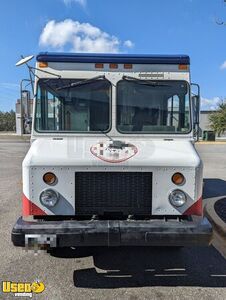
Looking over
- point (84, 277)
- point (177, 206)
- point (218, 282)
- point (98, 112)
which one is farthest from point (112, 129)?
point (218, 282)

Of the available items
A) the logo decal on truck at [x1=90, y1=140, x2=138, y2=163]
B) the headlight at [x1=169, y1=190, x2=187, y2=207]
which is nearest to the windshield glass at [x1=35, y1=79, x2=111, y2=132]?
the logo decal on truck at [x1=90, y1=140, x2=138, y2=163]

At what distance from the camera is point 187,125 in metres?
5.11

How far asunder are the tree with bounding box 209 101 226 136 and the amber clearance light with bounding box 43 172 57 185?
51.4 meters

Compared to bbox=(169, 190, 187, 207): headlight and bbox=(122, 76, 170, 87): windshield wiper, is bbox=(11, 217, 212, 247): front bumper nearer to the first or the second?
bbox=(169, 190, 187, 207): headlight

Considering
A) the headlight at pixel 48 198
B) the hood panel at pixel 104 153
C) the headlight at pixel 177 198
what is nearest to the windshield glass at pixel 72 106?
the hood panel at pixel 104 153

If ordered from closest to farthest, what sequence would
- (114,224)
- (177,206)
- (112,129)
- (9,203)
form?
(114,224), (177,206), (112,129), (9,203)

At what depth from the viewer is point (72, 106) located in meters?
5.00

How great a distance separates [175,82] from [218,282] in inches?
105

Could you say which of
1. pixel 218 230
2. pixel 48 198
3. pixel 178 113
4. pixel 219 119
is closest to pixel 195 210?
pixel 178 113

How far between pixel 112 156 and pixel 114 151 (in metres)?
0.12

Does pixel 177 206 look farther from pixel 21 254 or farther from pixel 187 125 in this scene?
pixel 21 254

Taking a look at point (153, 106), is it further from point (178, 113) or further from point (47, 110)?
point (47, 110)

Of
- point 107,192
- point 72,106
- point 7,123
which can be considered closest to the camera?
point 107,192

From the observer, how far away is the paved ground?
13.3 feet
